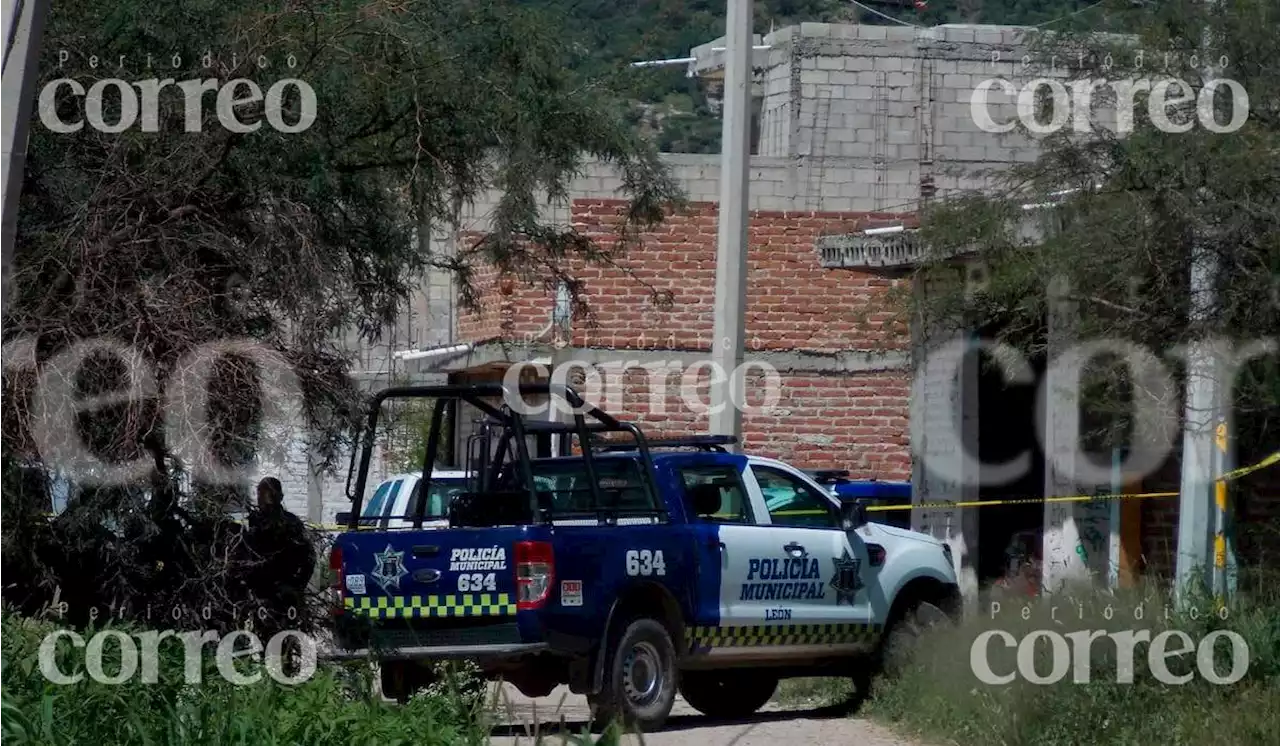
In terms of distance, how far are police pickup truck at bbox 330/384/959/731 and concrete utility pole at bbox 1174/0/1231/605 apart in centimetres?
211

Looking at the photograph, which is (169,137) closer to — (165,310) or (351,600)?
(165,310)

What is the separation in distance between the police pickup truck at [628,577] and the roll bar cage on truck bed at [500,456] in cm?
2

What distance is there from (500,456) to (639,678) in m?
1.72

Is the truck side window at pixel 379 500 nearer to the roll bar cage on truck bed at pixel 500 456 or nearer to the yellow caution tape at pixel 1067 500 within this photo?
the yellow caution tape at pixel 1067 500

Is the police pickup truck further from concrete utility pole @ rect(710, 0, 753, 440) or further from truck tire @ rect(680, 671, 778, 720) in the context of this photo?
concrete utility pole @ rect(710, 0, 753, 440)

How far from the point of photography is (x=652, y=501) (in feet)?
39.2

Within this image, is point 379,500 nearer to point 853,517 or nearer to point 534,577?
point 853,517

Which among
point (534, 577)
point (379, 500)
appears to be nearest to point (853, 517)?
point (534, 577)

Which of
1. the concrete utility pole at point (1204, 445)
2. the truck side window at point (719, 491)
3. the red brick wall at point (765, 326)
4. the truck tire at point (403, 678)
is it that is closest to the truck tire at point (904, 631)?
the truck side window at point (719, 491)

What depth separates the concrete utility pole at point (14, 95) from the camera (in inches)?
265

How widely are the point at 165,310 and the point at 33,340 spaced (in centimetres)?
72

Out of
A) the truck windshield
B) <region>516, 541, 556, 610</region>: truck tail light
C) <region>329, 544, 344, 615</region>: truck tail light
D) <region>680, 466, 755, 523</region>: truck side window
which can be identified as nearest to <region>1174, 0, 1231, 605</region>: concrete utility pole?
<region>680, 466, 755, 523</region>: truck side window

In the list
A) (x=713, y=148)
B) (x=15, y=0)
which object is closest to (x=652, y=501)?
(x=15, y=0)

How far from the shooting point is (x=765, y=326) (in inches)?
952
